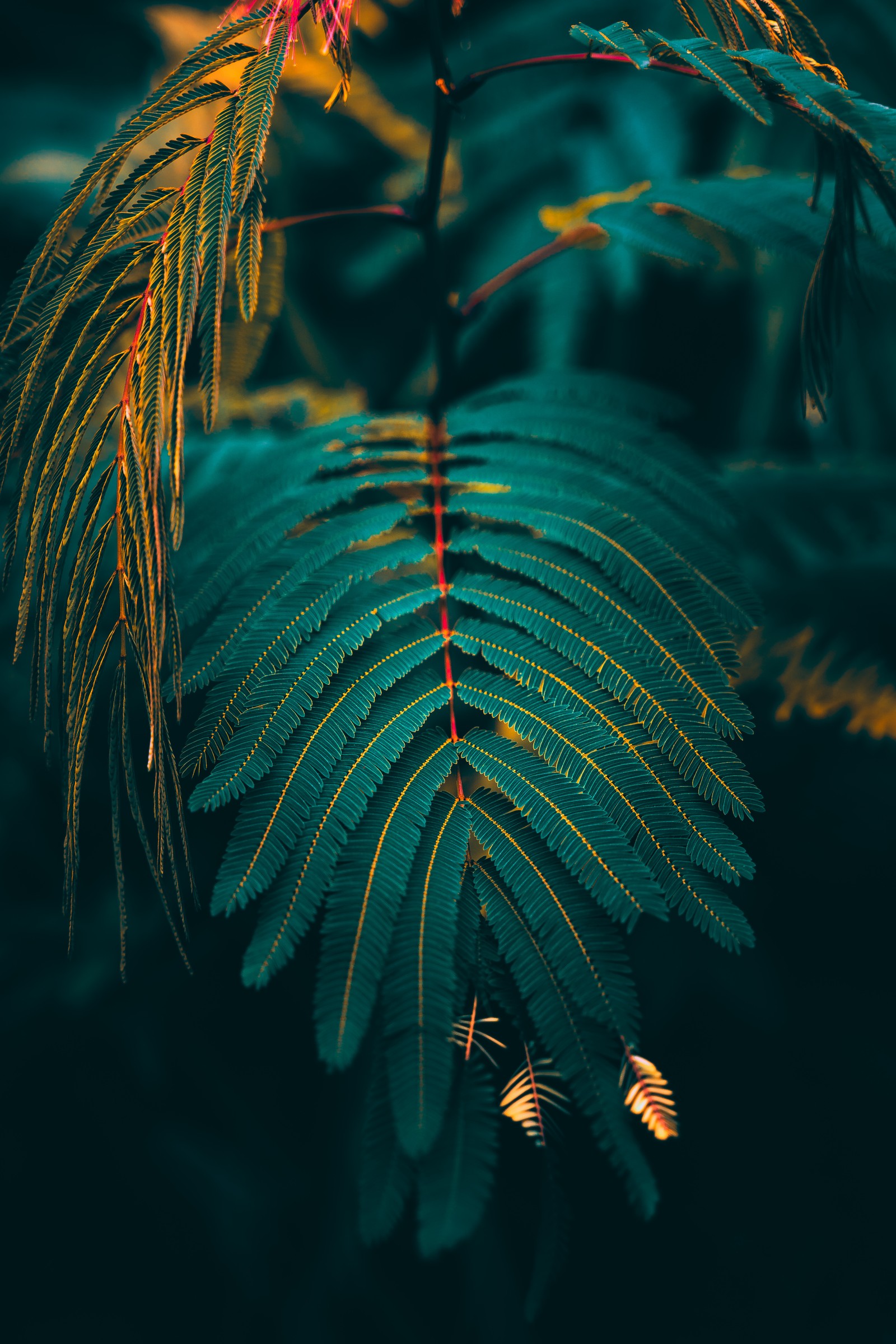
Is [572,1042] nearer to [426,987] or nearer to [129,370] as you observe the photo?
[426,987]

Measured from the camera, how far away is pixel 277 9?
552mm

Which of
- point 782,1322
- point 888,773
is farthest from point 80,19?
point 782,1322

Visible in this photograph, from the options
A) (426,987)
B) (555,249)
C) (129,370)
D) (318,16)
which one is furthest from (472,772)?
(555,249)

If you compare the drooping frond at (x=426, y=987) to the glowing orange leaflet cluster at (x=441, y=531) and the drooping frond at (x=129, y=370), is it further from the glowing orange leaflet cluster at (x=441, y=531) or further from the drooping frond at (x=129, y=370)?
the drooping frond at (x=129, y=370)

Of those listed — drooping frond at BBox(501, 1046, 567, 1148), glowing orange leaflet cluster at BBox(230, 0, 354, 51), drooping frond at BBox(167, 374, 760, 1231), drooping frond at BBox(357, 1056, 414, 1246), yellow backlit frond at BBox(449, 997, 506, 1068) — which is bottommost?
drooping frond at BBox(357, 1056, 414, 1246)

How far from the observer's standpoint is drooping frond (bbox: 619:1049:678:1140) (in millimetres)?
509

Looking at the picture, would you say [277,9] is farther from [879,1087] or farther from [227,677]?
[879,1087]

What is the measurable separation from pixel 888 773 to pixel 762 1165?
0.62 meters

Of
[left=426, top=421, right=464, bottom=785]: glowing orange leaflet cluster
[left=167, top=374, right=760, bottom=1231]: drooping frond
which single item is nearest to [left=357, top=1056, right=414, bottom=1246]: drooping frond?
[left=167, top=374, right=760, bottom=1231]: drooping frond

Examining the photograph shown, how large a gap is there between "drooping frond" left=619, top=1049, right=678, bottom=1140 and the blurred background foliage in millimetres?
378

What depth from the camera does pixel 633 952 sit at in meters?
1.20

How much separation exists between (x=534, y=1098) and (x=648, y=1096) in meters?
0.08

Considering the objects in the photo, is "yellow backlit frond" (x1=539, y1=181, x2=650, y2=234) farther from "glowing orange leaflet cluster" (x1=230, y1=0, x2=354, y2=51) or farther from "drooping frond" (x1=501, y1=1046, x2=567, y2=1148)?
"drooping frond" (x1=501, y1=1046, x2=567, y2=1148)

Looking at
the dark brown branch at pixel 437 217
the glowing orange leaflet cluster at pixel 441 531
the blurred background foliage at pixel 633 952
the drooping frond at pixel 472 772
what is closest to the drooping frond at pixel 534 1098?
the drooping frond at pixel 472 772
